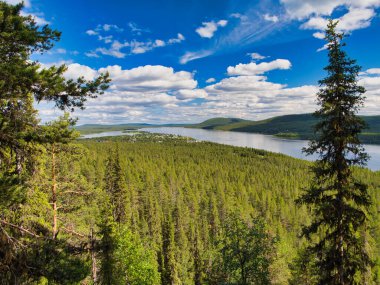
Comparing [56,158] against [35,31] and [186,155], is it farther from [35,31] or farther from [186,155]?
[186,155]

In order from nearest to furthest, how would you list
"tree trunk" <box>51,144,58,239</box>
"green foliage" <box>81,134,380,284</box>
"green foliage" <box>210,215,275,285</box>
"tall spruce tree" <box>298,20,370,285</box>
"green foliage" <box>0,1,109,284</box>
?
"green foliage" <box>0,1,109,284</box>, "tall spruce tree" <box>298,20,370,285</box>, "tree trunk" <box>51,144,58,239</box>, "green foliage" <box>210,215,275,285</box>, "green foliage" <box>81,134,380,284</box>

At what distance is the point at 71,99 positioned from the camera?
942 cm

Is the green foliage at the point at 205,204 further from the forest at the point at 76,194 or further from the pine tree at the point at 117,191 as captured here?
the pine tree at the point at 117,191

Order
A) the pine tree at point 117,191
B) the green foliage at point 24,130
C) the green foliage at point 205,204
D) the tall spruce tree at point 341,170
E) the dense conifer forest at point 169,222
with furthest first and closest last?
the green foliage at point 205,204 → the pine tree at point 117,191 → the dense conifer forest at point 169,222 → the tall spruce tree at point 341,170 → the green foliage at point 24,130

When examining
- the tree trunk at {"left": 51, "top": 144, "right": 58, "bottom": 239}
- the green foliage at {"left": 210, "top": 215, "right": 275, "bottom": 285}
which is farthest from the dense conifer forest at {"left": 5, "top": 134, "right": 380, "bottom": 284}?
the tree trunk at {"left": 51, "top": 144, "right": 58, "bottom": 239}

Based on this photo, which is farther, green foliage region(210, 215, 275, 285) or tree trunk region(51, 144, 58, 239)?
green foliage region(210, 215, 275, 285)

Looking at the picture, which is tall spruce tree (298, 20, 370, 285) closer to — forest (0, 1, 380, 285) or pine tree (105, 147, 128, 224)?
forest (0, 1, 380, 285)

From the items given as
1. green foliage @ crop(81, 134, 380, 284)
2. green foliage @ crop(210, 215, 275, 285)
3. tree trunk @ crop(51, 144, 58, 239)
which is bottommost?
green foliage @ crop(81, 134, 380, 284)

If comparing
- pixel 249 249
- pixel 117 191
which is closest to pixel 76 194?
pixel 249 249

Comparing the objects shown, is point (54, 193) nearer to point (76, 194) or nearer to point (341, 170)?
point (76, 194)

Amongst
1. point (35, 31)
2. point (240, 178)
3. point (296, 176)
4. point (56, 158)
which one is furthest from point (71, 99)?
point (296, 176)

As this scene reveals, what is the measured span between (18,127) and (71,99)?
183 centimetres

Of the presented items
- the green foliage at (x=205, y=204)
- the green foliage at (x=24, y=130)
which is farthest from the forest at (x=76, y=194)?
the green foliage at (x=205, y=204)

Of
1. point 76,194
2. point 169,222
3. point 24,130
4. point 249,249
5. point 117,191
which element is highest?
point 24,130
